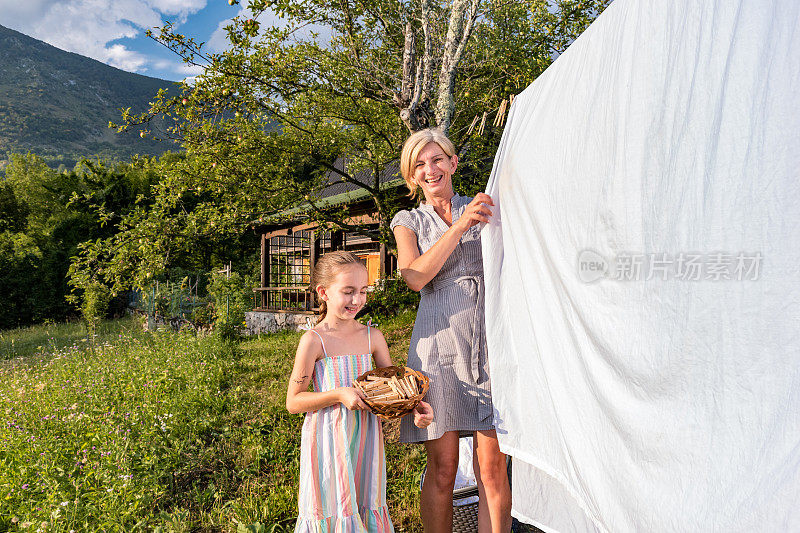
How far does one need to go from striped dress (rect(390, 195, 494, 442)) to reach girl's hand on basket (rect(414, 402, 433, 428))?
141mm

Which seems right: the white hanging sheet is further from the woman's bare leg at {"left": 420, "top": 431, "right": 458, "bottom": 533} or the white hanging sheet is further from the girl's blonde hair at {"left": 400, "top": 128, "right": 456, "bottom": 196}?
the girl's blonde hair at {"left": 400, "top": 128, "right": 456, "bottom": 196}

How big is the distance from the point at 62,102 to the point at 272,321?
5166 inches

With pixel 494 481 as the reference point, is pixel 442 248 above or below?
above

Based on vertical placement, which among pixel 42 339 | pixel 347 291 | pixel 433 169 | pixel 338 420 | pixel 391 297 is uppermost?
pixel 433 169

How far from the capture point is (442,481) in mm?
1969

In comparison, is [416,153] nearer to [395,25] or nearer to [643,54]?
[643,54]

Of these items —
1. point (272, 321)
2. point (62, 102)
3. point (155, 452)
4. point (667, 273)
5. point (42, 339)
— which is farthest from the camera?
point (62, 102)

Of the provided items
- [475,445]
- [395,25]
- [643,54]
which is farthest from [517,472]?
[395,25]

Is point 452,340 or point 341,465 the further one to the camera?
point 452,340

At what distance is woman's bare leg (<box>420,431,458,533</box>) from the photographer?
1.97m

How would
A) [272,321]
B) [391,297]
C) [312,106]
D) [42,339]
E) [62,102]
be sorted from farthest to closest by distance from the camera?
[62,102] → [272,321] → [42,339] → [391,297] → [312,106]

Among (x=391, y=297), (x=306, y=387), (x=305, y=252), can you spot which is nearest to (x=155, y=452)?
(x=306, y=387)

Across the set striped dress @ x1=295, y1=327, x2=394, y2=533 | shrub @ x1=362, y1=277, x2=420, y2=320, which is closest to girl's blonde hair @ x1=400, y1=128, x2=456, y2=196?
striped dress @ x1=295, y1=327, x2=394, y2=533

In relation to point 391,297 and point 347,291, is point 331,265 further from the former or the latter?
point 391,297
